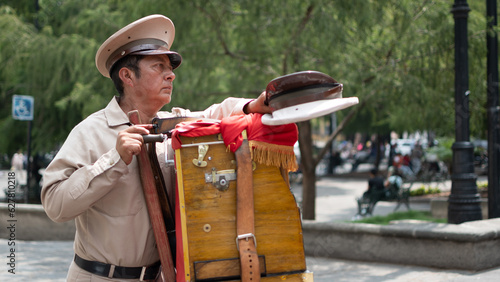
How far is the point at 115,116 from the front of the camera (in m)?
2.65

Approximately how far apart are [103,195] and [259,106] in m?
0.72

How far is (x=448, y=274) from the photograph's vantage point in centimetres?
675

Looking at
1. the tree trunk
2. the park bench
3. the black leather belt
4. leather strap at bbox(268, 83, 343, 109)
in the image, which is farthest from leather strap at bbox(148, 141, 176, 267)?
the park bench

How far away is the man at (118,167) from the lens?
235 centimetres

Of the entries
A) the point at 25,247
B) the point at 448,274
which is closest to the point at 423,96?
the point at 448,274

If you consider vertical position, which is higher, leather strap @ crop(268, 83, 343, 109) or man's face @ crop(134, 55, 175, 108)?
man's face @ crop(134, 55, 175, 108)

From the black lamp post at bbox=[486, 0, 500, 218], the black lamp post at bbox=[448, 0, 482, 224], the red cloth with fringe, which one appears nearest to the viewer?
the red cloth with fringe

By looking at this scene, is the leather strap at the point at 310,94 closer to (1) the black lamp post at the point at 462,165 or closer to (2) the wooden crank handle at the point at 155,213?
(2) the wooden crank handle at the point at 155,213

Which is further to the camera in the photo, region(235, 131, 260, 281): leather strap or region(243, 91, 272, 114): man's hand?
region(243, 91, 272, 114): man's hand

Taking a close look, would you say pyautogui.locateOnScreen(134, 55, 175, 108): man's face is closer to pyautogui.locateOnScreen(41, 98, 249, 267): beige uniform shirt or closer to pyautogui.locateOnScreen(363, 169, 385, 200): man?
pyautogui.locateOnScreen(41, 98, 249, 267): beige uniform shirt

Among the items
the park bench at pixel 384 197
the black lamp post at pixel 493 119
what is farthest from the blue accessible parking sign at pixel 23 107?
the black lamp post at pixel 493 119

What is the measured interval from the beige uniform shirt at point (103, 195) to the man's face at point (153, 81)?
138 millimetres

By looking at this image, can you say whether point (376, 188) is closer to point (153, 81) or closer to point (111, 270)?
point (153, 81)

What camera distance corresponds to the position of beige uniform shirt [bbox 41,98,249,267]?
2348mm
